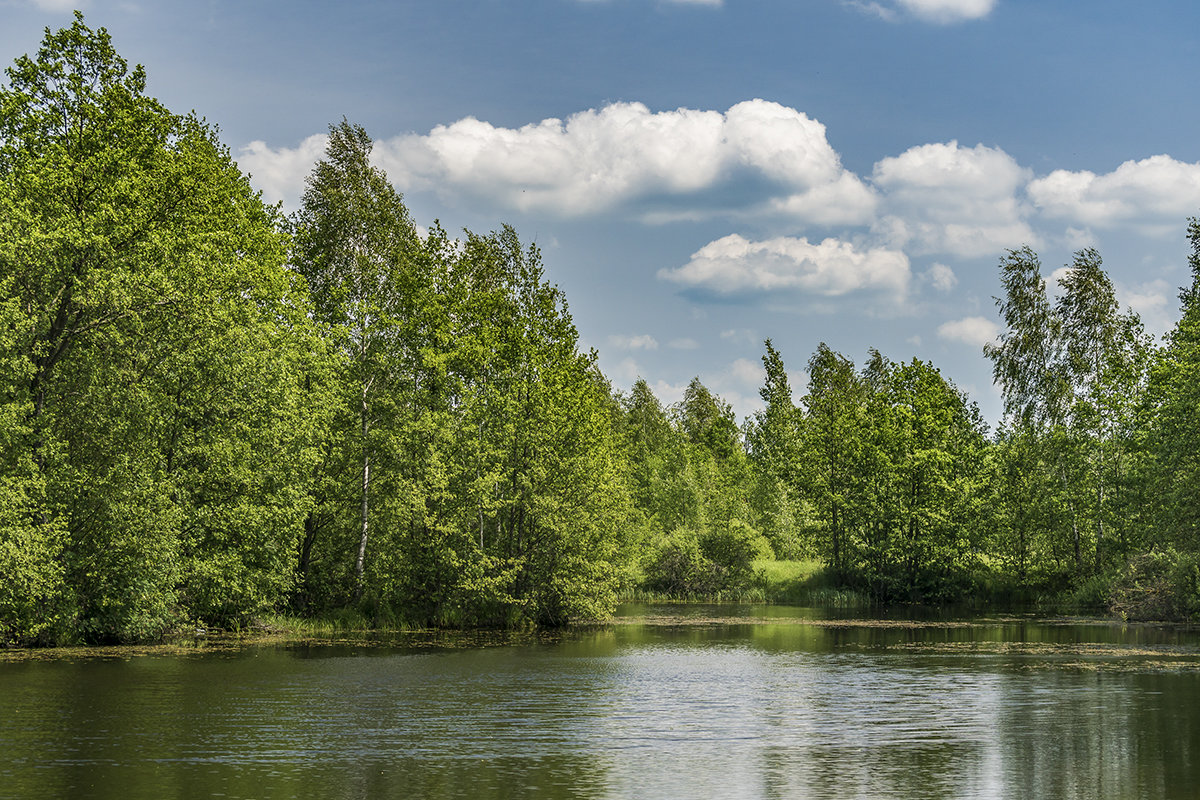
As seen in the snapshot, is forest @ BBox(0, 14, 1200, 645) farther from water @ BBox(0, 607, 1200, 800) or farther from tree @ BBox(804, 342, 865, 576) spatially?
water @ BBox(0, 607, 1200, 800)

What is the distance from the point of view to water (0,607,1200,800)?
1666cm

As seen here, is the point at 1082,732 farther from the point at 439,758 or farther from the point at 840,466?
the point at 840,466

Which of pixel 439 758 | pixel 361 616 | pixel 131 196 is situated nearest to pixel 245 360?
pixel 131 196

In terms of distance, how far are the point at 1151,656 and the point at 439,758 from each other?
27.8m

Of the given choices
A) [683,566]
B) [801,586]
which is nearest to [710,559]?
[683,566]

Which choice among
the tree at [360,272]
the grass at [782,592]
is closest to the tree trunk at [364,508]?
the tree at [360,272]

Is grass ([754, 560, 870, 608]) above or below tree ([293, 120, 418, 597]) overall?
below

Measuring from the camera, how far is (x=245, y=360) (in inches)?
1556

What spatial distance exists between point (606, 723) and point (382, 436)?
26.5 meters

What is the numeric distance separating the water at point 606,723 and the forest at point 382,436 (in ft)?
18.6

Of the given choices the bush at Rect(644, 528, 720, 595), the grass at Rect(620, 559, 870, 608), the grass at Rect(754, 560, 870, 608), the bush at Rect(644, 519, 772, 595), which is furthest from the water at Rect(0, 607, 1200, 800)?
the bush at Rect(644, 519, 772, 595)

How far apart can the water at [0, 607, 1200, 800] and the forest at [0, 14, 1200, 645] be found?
5.67 metres

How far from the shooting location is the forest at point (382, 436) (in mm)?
34812

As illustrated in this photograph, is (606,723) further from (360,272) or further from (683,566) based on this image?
(683,566)
